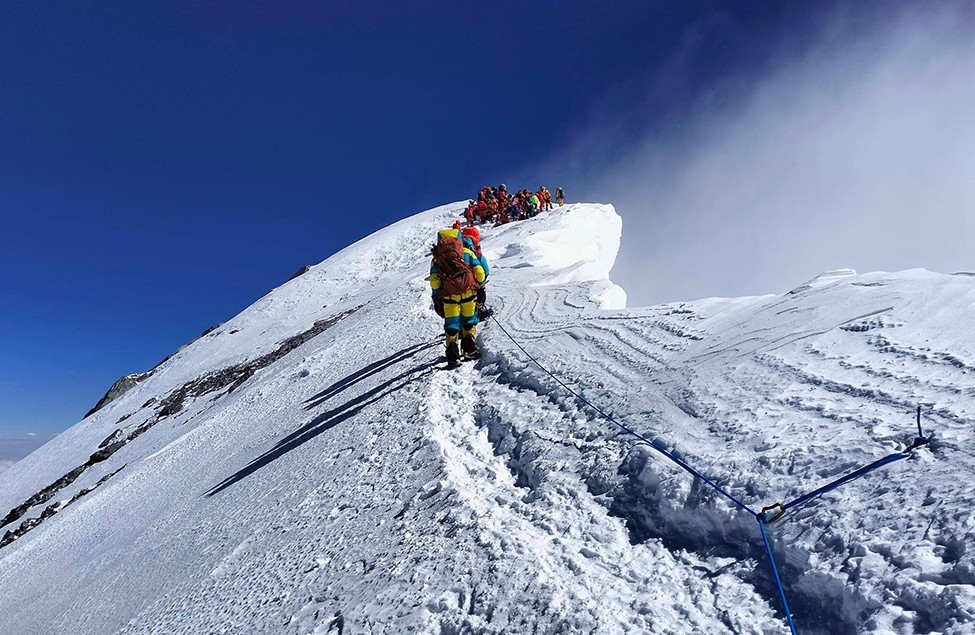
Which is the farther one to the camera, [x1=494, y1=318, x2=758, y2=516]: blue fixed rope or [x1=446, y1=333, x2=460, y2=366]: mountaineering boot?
[x1=446, y1=333, x2=460, y2=366]: mountaineering boot

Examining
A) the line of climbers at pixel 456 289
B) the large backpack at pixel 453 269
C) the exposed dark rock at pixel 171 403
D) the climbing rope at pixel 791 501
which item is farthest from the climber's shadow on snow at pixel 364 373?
the climbing rope at pixel 791 501

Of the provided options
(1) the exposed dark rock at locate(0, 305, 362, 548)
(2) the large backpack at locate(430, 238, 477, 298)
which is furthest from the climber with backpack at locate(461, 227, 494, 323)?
(1) the exposed dark rock at locate(0, 305, 362, 548)

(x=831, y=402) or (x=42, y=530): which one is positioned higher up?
(x=42, y=530)

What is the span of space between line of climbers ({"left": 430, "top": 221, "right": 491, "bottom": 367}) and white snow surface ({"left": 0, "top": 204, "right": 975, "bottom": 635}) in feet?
1.12

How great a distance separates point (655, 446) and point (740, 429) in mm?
546

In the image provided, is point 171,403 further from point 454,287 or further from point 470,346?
point 454,287

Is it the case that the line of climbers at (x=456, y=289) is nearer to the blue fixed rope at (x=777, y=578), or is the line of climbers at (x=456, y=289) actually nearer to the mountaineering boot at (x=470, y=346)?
the mountaineering boot at (x=470, y=346)

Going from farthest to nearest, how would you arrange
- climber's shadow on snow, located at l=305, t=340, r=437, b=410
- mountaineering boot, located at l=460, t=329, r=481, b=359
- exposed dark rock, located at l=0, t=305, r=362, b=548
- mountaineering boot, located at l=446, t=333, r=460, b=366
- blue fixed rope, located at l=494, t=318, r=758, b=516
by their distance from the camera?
1. exposed dark rock, located at l=0, t=305, r=362, b=548
2. climber's shadow on snow, located at l=305, t=340, r=437, b=410
3. mountaineering boot, located at l=460, t=329, r=481, b=359
4. mountaineering boot, located at l=446, t=333, r=460, b=366
5. blue fixed rope, located at l=494, t=318, r=758, b=516

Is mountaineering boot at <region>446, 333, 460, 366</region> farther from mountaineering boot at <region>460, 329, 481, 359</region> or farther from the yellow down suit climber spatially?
mountaineering boot at <region>460, 329, 481, 359</region>

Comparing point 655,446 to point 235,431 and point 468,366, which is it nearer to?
point 468,366

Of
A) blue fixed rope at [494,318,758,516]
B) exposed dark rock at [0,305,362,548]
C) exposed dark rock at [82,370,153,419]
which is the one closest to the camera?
blue fixed rope at [494,318,758,516]

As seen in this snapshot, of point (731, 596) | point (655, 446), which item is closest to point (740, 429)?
point (655, 446)

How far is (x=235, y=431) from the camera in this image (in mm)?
8672

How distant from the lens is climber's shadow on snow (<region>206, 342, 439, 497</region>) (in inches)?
247
